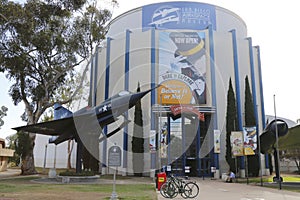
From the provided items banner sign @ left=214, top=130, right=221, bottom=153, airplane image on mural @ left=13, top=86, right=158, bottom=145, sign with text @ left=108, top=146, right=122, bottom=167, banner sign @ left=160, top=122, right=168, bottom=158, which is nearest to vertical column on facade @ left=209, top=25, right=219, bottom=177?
banner sign @ left=214, top=130, right=221, bottom=153

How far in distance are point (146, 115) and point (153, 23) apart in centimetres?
1101

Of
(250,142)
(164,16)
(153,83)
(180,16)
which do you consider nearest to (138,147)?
(153,83)

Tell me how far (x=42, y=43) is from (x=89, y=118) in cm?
892

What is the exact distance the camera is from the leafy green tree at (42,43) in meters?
25.6

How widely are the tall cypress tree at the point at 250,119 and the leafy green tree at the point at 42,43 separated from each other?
16.0 m

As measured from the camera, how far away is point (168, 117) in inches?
1257

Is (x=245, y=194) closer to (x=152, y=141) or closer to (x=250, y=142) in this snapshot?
(x=250, y=142)

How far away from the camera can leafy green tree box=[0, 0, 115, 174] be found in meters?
25.6

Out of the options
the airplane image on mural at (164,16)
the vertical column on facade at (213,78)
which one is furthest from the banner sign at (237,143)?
the airplane image on mural at (164,16)

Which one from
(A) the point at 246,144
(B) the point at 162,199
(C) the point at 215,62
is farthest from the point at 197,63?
(B) the point at 162,199

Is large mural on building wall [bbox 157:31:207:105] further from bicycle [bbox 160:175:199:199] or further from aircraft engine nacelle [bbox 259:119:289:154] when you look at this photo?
bicycle [bbox 160:175:199:199]

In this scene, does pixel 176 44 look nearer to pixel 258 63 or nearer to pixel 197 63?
pixel 197 63

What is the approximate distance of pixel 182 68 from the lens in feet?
104

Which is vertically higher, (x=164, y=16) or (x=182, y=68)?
(x=164, y=16)
